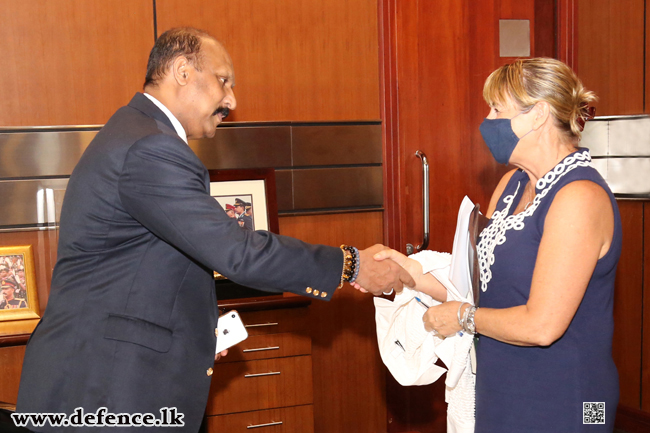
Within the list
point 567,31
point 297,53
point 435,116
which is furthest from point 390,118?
point 567,31

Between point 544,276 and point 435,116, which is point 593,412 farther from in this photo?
point 435,116

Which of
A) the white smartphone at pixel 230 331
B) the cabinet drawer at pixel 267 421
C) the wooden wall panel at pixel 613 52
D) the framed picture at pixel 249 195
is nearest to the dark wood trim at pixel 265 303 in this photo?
the framed picture at pixel 249 195

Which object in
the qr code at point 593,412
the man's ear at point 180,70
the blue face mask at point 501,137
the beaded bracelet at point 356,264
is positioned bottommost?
the qr code at point 593,412

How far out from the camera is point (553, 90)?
1742 mm

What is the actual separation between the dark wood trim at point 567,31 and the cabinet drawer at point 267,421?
8.85 ft

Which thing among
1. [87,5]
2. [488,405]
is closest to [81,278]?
[488,405]

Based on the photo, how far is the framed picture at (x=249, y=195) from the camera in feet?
10.1

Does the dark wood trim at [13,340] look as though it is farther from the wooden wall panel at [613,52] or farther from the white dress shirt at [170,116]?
the wooden wall panel at [613,52]

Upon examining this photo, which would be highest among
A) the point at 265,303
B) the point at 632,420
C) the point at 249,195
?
the point at 249,195

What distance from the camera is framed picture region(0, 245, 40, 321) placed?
9.24 ft

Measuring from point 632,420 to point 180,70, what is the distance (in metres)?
3.32

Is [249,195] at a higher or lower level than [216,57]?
lower

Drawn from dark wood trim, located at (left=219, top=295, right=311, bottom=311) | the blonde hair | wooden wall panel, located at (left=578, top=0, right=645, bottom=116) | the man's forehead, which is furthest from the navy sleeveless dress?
wooden wall panel, located at (left=578, top=0, right=645, bottom=116)

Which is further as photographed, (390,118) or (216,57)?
(390,118)
